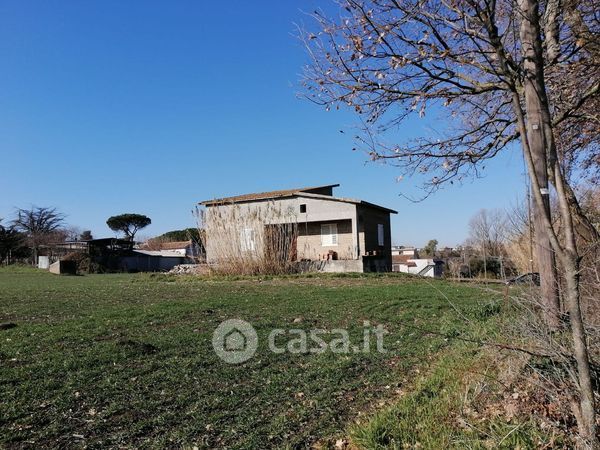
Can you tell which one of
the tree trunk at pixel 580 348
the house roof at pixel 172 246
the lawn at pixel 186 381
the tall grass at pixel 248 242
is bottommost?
the lawn at pixel 186 381

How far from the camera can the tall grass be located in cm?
1923

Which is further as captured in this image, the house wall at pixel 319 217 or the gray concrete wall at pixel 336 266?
the house wall at pixel 319 217

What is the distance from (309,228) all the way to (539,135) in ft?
76.1

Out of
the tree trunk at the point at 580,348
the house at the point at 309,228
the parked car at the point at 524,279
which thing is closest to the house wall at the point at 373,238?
the house at the point at 309,228

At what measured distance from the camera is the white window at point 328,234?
2686 cm

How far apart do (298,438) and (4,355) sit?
3.62 metres

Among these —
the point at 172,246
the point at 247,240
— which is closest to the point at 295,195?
the point at 247,240

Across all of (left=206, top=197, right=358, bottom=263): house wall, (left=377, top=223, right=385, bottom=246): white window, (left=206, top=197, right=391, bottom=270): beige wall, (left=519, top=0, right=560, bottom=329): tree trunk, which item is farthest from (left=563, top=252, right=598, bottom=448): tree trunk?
(left=377, top=223, right=385, bottom=246): white window

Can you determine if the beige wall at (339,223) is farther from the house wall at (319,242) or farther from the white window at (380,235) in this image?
the white window at (380,235)

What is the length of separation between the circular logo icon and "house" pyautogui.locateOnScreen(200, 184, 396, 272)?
486 inches

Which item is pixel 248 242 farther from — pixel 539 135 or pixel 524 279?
pixel 524 279

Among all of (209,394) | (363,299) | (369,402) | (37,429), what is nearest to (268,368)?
(209,394)

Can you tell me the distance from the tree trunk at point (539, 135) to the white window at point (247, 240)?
15440 mm

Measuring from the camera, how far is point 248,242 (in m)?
19.5
